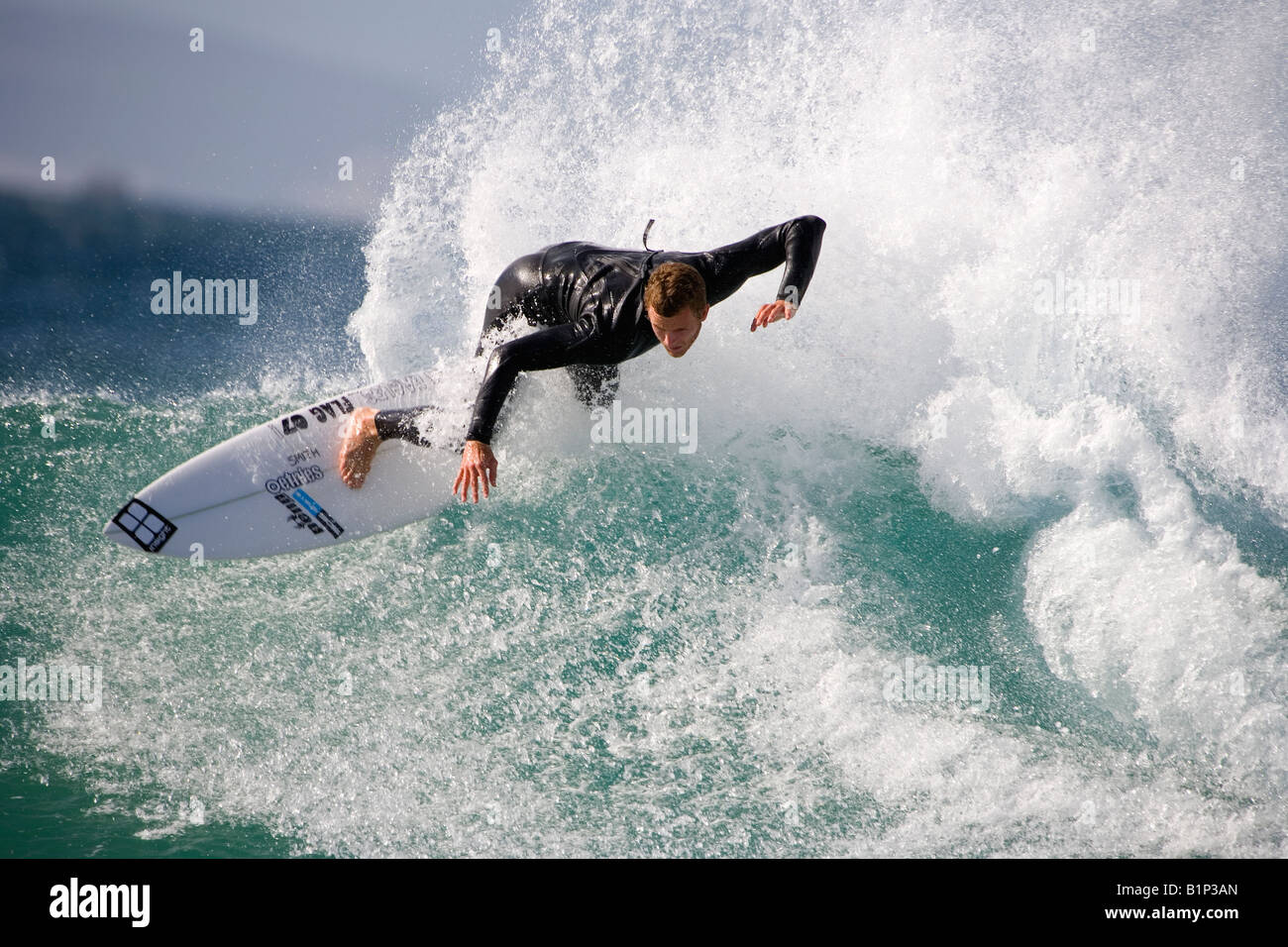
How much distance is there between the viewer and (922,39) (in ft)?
21.1

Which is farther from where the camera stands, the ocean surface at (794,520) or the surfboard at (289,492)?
the surfboard at (289,492)

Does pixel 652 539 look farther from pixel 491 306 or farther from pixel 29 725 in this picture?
pixel 29 725

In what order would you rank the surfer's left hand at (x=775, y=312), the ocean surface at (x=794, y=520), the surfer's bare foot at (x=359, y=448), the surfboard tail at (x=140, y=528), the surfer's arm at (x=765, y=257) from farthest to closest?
the surfer's bare foot at (x=359, y=448), the surfboard tail at (x=140, y=528), the surfer's arm at (x=765, y=257), the surfer's left hand at (x=775, y=312), the ocean surface at (x=794, y=520)

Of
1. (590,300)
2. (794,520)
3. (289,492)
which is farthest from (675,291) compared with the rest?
(289,492)

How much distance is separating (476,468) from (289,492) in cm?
153

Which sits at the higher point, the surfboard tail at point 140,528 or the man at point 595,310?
the man at point 595,310

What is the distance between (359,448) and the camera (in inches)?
188

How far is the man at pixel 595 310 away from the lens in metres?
3.85

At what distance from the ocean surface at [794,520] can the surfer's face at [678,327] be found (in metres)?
1.16

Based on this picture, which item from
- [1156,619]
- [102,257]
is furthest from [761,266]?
[102,257]

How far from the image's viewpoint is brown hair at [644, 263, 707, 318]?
3.73m

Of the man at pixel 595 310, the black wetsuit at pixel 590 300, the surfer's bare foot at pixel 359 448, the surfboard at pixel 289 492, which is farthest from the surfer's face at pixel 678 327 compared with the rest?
the surfer's bare foot at pixel 359 448

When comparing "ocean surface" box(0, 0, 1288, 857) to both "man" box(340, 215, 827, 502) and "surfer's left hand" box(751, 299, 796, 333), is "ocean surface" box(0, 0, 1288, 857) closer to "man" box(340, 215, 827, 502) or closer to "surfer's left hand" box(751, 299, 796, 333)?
"man" box(340, 215, 827, 502)

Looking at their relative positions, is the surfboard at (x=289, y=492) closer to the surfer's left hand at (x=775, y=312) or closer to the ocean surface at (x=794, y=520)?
the ocean surface at (x=794, y=520)
